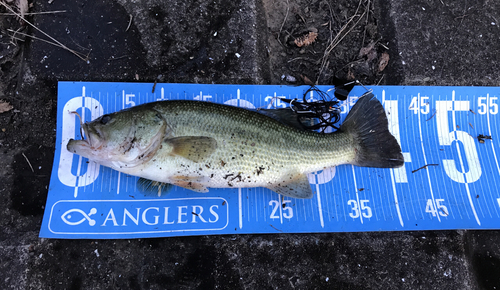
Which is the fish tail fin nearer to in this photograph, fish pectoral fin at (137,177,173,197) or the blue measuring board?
the blue measuring board

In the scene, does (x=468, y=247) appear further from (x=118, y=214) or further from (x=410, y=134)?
(x=118, y=214)

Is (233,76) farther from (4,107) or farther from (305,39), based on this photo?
(4,107)

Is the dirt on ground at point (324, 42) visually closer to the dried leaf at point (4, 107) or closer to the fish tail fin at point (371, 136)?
the fish tail fin at point (371, 136)

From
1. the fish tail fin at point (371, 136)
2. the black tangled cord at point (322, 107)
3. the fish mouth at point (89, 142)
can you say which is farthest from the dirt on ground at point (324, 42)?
the fish mouth at point (89, 142)

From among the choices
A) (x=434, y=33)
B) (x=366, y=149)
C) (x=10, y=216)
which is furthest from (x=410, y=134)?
(x=10, y=216)

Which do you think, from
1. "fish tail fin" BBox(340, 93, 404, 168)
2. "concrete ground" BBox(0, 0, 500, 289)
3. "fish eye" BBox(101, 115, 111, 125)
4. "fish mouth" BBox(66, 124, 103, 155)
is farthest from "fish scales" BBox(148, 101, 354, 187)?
"concrete ground" BBox(0, 0, 500, 289)

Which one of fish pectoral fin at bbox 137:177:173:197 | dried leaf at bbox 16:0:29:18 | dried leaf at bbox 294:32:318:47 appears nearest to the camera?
fish pectoral fin at bbox 137:177:173:197
